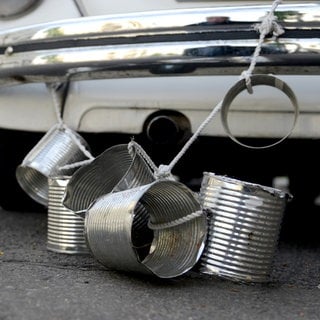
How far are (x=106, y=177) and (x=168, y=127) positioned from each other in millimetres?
282

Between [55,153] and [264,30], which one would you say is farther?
[55,153]

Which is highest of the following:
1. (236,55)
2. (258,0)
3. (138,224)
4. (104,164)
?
(258,0)

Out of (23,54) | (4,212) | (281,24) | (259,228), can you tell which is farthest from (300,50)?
(4,212)

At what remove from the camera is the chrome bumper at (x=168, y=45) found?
2.50 meters

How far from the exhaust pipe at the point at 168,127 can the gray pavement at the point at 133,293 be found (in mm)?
497

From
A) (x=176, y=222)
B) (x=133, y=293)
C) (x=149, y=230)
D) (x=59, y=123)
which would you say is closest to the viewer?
(x=133, y=293)

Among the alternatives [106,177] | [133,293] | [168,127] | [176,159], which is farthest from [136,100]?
[133,293]

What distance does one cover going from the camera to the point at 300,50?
2.49 metres

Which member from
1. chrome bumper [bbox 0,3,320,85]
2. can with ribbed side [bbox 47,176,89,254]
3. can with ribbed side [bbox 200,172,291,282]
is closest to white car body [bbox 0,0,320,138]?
chrome bumper [bbox 0,3,320,85]

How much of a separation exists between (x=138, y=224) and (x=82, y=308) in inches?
21.9

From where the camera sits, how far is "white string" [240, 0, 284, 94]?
247cm

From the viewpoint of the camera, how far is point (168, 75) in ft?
8.67

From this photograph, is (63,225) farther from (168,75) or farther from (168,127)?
(168,75)

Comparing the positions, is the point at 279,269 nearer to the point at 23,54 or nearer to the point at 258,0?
the point at 258,0
